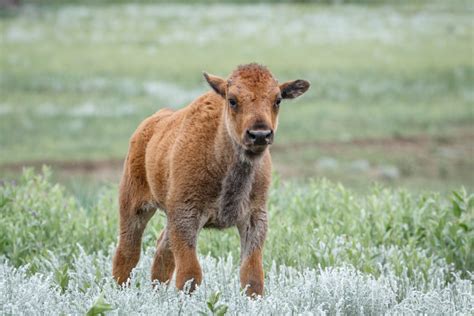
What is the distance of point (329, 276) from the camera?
6898 mm

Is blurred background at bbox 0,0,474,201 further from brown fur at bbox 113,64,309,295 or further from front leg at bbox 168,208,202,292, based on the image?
front leg at bbox 168,208,202,292

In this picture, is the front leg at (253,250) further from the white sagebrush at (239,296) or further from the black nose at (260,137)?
the black nose at (260,137)

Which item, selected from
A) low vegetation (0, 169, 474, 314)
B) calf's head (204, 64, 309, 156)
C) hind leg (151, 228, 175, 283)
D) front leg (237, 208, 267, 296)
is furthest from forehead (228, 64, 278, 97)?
hind leg (151, 228, 175, 283)

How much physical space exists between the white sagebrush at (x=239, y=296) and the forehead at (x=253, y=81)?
1.37 m

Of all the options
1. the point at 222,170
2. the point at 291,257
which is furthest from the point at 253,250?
the point at 291,257

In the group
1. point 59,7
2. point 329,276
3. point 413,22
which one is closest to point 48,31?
point 59,7

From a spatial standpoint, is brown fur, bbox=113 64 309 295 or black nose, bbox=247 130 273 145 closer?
black nose, bbox=247 130 273 145

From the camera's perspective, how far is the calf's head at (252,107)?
589 cm

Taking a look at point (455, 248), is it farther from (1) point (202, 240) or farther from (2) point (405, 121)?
(2) point (405, 121)

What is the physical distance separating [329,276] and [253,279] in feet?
2.67

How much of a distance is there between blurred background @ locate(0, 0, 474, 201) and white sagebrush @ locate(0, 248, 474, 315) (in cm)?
455

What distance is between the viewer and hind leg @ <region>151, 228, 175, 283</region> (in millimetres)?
7168

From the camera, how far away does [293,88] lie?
255 inches

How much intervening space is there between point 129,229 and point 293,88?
1.72 metres
